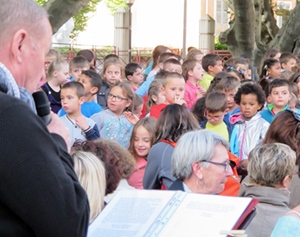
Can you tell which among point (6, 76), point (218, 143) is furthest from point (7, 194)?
point (218, 143)

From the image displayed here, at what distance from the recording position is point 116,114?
27.0 feet

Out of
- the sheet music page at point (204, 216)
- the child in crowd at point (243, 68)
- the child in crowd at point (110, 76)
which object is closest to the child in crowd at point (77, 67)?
the child in crowd at point (110, 76)

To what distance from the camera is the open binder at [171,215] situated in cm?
308

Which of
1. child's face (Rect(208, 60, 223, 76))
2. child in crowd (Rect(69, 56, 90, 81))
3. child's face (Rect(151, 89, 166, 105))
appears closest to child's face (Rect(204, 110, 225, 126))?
Result: child's face (Rect(151, 89, 166, 105))

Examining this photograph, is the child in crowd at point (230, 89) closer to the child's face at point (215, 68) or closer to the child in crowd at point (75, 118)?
the child in crowd at point (75, 118)

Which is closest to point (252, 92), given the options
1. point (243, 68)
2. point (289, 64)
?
point (243, 68)

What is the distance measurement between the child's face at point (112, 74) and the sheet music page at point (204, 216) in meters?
7.46

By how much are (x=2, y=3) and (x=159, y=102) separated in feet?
21.4

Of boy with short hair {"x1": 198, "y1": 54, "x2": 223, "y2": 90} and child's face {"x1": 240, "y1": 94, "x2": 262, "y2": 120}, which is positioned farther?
boy with short hair {"x1": 198, "y1": 54, "x2": 223, "y2": 90}

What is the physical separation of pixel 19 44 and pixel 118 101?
594cm

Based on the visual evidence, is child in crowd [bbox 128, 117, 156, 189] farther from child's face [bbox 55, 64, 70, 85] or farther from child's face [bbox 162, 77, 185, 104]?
child's face [bbox 55, 64, 70, 85]

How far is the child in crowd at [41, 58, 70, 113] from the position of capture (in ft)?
29.3

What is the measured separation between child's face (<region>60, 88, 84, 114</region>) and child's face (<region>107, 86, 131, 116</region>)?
1.36 ft

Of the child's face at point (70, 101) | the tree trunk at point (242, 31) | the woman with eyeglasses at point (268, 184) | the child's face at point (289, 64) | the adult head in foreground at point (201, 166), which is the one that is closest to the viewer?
the adult head in foreground at point (201, 166)
